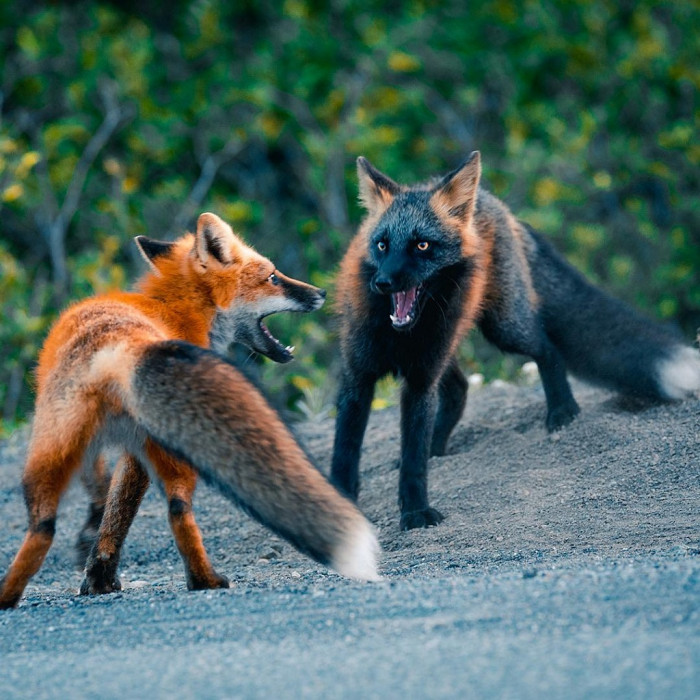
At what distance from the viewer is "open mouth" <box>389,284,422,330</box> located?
5.67 meters

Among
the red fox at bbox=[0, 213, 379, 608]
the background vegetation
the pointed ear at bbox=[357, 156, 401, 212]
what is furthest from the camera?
the background vegetation

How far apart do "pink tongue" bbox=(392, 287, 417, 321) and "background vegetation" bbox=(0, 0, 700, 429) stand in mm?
5149

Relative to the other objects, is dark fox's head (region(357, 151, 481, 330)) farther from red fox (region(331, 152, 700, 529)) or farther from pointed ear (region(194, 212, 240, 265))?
pointed ear (region(194, 212, 240, 265))

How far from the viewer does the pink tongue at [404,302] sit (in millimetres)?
5703

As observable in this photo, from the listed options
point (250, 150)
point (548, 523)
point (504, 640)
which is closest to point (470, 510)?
point (548, 523)

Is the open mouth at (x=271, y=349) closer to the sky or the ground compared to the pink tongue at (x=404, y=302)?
closer to the ground

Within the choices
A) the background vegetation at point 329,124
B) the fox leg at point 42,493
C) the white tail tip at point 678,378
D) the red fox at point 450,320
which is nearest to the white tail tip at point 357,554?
the fox leg at point 42,493

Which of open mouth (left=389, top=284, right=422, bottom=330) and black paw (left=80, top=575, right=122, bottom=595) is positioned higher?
open mouth (left=389, top=284, right=422, bottom=330)

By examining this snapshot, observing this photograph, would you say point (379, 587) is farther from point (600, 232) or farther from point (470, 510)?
point (600, 232)

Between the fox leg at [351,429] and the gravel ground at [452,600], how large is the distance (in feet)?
0.95

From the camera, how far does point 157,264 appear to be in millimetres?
5434

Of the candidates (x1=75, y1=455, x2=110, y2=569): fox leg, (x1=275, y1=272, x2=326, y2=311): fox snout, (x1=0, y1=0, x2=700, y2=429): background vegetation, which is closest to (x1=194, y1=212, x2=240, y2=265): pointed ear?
(x1=275, y1=272, x2=326, y2=311): fox snout

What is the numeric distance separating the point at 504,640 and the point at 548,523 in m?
2.45

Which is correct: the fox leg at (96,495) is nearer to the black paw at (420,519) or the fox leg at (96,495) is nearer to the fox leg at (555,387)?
the black paw at (420,519)
